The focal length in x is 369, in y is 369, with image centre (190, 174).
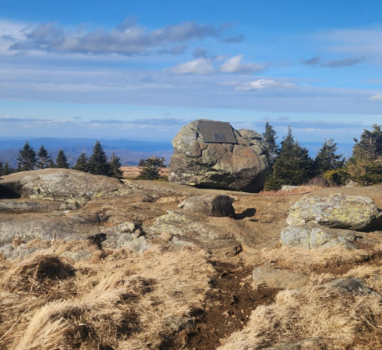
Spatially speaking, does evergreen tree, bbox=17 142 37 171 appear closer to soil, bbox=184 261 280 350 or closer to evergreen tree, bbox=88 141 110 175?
evergreen tree, bbox=88 141 110 175

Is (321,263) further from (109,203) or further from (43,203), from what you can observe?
(43,203)

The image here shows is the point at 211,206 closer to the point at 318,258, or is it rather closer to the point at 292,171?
the point at 318,258

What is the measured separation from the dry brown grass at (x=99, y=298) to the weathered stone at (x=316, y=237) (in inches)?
111

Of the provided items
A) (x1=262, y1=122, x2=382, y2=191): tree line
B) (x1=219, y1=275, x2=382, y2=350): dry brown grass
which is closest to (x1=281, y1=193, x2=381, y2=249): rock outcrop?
(x1=219, y1=275, x2=382, y2=350): dry brown grass

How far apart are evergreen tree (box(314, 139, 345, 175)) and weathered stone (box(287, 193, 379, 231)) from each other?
27.5 meters

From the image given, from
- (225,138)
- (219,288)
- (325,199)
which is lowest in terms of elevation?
(219,288)

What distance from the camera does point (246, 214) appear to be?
15992 millimetres

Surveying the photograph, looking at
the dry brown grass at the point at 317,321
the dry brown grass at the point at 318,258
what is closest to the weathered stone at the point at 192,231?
the dry brown grass at the point at 318,258

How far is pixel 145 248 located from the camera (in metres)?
11.7

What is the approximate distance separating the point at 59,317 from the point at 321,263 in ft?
22.5

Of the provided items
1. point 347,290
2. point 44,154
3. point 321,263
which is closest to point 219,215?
point 321,263

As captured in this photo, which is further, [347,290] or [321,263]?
[321,263]

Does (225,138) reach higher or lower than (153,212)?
higher

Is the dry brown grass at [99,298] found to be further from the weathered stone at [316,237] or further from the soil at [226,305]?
the weathered stone at [316,237]
